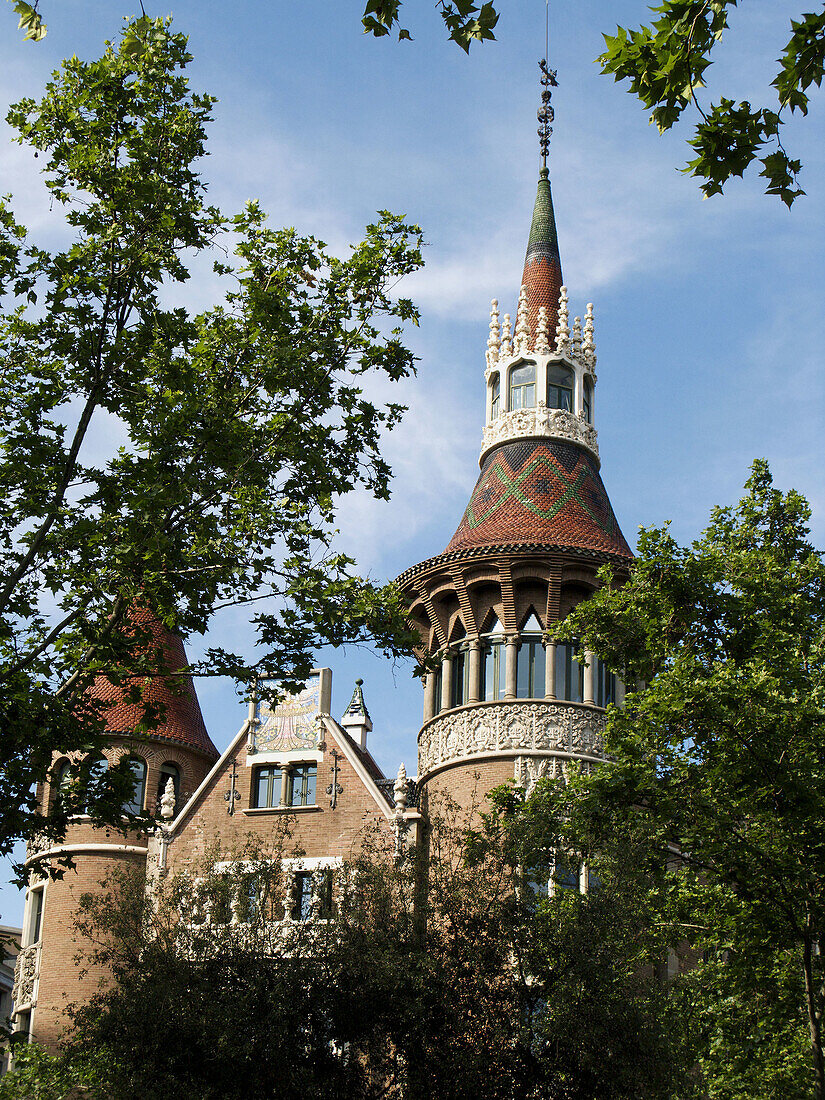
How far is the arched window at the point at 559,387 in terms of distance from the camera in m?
32.3

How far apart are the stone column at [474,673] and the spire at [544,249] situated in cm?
840

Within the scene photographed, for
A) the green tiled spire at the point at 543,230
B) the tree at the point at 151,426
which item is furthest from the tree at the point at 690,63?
the green tiled spire at the point at 543,230

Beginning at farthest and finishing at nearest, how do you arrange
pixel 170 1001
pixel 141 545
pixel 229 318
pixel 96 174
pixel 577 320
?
pixel 577 320 < pixel 170 1001 < pixel 229 318 < pixel 96 174 < pixel 141 545

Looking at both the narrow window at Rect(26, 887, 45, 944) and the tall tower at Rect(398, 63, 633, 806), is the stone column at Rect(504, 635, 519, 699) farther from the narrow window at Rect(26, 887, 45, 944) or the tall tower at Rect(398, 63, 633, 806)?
the narrow window at Rect(26, 887, 45, 944)

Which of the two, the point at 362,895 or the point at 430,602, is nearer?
the point at 362,895

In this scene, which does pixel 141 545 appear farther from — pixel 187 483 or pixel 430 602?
pixel 430 602

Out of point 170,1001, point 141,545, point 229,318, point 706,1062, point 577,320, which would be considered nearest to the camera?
point 141,545

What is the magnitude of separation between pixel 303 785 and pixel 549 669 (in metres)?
5.57

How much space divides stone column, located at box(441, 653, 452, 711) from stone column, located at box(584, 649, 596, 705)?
107 inches

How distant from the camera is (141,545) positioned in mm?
15086

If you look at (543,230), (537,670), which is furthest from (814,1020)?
(543,230)

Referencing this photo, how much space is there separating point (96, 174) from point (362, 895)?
32.9 ft

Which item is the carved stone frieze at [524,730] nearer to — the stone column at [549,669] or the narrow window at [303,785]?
the stone column at [549,669]

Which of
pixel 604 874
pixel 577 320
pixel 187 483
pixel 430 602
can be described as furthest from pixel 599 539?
pixel 187 483
